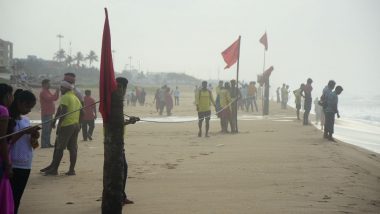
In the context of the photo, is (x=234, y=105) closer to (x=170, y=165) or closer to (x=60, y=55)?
(x=170, y=165)

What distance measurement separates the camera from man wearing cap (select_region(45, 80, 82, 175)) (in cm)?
823

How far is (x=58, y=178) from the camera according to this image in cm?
804

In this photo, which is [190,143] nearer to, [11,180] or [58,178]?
[58,178]

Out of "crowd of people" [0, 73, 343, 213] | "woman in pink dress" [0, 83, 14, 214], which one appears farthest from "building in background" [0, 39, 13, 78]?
"woman in pink dress" [0, 83, 14, 214]

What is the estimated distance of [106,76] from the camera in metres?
4.60

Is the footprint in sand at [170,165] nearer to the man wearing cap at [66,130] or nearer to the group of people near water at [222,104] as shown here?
the man wearing cap at [66,130]

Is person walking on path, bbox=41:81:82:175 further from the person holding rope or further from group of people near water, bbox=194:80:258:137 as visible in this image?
the person holding rope

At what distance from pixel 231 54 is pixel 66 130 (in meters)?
9.58

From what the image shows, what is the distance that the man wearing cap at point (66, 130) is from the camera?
8.23 m

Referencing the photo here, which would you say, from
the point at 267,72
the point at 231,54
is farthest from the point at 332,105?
the point at 267,72

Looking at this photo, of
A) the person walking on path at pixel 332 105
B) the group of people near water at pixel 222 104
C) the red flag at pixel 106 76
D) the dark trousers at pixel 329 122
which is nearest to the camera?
the red flag at pixel 106 76

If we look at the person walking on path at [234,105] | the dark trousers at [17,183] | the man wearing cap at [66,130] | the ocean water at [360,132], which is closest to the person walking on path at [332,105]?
the ocean water at [360,132]

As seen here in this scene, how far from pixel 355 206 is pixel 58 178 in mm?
5354

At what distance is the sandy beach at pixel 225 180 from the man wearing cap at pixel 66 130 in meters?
0.27
